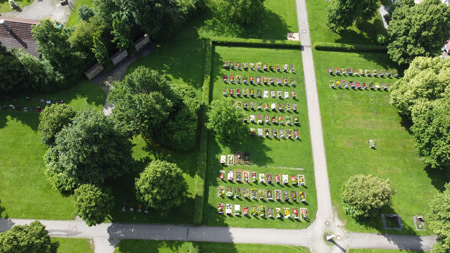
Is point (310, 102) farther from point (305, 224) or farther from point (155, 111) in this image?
point (155, 111)

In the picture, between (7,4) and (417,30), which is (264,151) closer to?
(417,30)

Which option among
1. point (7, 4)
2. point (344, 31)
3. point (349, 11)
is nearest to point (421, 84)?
point (349, 11)

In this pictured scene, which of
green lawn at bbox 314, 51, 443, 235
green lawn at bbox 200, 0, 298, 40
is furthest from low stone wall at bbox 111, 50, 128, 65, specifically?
green lawn at bbox 314, 51, 443, 235

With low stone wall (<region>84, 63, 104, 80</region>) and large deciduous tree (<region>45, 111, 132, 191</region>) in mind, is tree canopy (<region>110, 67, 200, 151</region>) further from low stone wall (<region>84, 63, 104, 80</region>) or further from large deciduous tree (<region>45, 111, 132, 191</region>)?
low stone wall (<region>84, 63, 104, 80</region>)

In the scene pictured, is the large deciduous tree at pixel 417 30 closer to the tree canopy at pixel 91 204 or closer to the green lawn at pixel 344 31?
the green lawn at pixel 344 31

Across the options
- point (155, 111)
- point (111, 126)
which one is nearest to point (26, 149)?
point (111, 126)

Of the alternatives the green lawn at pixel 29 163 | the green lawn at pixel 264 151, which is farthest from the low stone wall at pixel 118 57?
the green lawn at pixel 264 151
